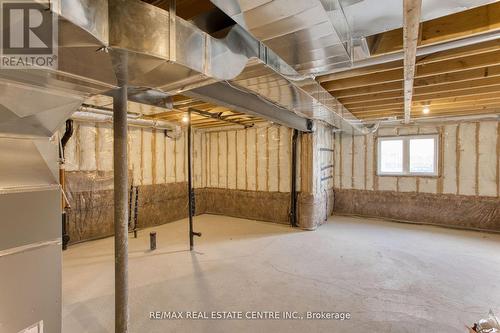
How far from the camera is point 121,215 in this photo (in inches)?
68.8

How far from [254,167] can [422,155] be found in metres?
3.74

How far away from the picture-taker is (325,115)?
3793 millimetres

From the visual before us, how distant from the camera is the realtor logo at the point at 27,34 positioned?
825 mm

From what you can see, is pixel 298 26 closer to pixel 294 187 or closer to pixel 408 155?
pixel 294 187

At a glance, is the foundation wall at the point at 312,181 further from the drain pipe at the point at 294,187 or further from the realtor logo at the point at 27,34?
the realtor logo at the point at 27,34

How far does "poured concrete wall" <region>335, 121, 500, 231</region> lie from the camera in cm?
484

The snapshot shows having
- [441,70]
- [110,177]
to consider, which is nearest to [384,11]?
[441,70]

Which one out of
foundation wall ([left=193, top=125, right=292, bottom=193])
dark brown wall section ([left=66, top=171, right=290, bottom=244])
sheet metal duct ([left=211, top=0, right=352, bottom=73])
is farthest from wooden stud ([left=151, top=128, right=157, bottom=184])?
sheet metal duct ([left=211, top=0, right=352, bottom=73])

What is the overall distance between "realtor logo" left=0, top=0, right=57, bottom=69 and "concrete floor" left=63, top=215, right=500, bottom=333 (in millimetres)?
1956

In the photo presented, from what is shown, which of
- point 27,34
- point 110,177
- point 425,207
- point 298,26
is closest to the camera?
point 27,34

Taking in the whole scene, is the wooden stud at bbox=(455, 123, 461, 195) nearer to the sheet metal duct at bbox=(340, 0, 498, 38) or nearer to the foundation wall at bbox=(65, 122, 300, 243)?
the foundation wall at bbox=(65, 122, 300, 243)

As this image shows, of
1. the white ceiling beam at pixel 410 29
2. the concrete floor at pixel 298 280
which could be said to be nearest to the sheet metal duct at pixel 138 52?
the white ceiling beam at pixel 410 29

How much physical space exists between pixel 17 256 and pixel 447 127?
674 centimetres

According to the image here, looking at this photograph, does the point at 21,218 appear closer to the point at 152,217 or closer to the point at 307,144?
the point at 152,217
